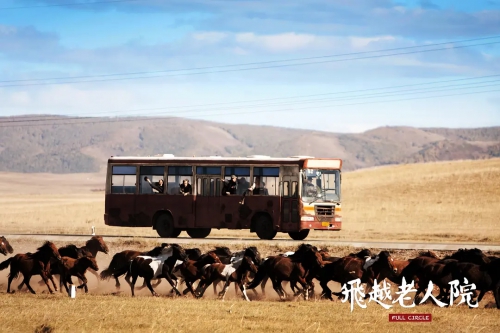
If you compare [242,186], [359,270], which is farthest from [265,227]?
[359,270]

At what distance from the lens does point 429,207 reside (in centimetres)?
7006

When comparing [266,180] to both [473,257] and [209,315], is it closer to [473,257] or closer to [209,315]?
[473,257]

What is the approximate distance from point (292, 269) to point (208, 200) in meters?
15.0

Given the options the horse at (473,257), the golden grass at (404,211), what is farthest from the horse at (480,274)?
the golden grass at (404,211)

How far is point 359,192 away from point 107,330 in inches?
2670

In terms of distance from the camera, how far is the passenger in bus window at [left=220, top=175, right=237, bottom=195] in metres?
36.7

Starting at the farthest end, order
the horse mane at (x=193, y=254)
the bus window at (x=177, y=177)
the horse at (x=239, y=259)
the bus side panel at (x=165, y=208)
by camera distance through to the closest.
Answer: the bus side panel at (x=165, y=208) → the bus window at (x=177, y=177) → the horse mane at (x=193, y=254) → the horse at (x=239, y=259)

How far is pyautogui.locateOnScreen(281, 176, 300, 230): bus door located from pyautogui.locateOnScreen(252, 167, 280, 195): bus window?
32cm

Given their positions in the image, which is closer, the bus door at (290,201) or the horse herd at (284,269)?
the horse herd at (284,269)

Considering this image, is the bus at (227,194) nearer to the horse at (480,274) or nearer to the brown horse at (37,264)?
the brown horse at (37,264)

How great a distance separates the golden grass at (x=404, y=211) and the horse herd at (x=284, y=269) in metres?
19.0

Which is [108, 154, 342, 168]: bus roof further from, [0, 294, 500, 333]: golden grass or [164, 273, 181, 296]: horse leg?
[0, 294, 500, 333]: golden grass

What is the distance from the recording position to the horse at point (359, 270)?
866 inches

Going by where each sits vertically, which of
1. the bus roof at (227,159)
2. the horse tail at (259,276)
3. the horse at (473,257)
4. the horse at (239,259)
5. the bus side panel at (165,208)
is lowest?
the horse tail at (259,276)
